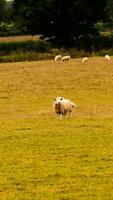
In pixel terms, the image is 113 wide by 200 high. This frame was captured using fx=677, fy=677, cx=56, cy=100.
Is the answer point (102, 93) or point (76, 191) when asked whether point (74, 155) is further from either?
point (102, 93)

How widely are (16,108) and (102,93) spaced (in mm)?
6327

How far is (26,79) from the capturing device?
3925 cm

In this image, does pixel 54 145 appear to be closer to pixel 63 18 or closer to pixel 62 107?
pixel 62 107

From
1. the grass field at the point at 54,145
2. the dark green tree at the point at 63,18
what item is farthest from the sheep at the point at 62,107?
the dark green tree at the point at 63,18

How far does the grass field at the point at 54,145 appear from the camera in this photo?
1152 cm

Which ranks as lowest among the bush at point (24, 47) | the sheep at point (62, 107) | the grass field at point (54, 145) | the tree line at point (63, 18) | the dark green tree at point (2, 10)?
the grass field at point (54, 145)

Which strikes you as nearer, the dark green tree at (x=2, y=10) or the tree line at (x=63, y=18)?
the tree line at (x=63, y=18)

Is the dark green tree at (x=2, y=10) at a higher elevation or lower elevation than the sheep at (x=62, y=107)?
higher

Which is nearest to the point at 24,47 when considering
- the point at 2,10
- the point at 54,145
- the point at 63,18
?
the point at 63,18

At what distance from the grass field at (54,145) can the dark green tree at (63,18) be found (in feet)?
97.7

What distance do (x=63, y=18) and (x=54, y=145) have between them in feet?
166

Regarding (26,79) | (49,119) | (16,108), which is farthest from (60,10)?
(49,119)

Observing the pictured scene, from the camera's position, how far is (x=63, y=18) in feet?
216

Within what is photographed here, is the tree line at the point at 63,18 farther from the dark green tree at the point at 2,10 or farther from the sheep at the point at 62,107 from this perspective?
the sheep at the point at 62,107
